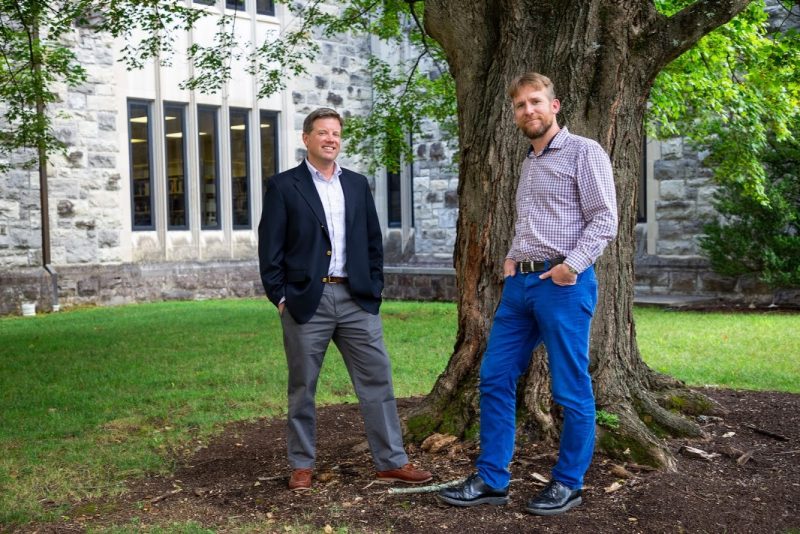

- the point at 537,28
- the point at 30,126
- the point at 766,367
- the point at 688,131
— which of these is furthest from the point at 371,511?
Answer: the point at 688,131

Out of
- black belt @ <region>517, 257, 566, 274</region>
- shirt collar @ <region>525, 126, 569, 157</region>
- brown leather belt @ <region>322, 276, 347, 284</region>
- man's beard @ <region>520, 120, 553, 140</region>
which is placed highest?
man's beard @ <region>520, 120, 553, 140</region>

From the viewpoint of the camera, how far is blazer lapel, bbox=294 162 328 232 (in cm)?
496

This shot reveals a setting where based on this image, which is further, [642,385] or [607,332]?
[642,385]

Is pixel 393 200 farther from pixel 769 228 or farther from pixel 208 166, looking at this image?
pixel 769 228

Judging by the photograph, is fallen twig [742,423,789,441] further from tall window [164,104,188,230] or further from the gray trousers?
tall window [164,104,188,230]

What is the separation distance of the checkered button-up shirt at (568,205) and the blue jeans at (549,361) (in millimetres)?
143

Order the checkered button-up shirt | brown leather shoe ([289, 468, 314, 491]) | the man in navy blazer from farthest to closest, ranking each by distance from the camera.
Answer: brown leather shoe ([289, 468, 314, 491]) → the man in navy blazer → the checkered button-up shirt

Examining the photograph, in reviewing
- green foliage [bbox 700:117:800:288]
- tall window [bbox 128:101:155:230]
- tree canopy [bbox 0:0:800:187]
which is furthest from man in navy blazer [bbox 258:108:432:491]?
tall window [bbox 128:101:155:230]

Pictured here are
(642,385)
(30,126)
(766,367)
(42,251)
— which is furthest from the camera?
(42,251)

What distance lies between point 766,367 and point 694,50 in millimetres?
3419

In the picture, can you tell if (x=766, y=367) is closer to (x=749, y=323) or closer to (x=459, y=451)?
(x=749, y=323)

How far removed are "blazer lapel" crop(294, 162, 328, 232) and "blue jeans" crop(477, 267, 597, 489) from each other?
1.06 meters

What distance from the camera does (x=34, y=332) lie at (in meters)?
12.8

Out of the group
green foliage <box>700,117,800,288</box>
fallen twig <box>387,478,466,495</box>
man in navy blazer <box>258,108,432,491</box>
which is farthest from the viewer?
green foliage <box>700,117,800,288</box>
